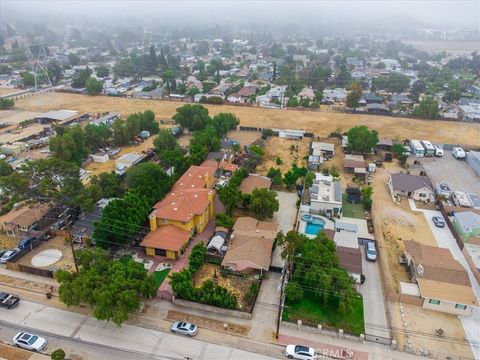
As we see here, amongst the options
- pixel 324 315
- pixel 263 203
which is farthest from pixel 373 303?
pixel 263 203

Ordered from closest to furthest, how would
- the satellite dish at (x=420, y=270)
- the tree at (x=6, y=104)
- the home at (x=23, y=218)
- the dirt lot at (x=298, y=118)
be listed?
the satellite dish at (x=420, y=270) < the home at (x=23, y=218) < the dirt lot at (x=298, y=118) < the tree at (x=6, y=104)

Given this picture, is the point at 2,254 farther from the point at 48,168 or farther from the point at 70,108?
the point at 70,108

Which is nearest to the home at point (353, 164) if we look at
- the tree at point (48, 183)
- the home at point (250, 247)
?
the home at point (250, 247)

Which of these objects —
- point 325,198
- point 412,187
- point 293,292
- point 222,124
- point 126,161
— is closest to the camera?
point 293,292

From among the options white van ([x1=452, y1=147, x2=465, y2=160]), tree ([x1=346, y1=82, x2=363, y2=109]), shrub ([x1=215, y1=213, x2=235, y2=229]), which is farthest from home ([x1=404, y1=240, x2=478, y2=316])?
tree ([x1=346, y1=82, x2=363, y2=109])

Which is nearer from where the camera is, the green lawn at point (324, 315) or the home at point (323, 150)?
the green lawn at point (324, 315)

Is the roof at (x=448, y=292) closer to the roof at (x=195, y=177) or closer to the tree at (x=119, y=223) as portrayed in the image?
the roof at (x=195, y=177)

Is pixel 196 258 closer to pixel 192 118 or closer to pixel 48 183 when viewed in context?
pixel 48 183
